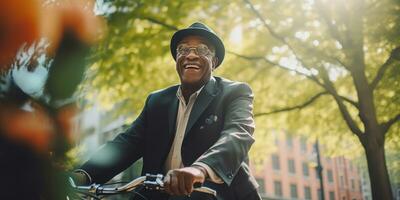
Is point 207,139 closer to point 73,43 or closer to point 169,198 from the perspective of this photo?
point 169,198

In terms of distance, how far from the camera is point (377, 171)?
8.01 metres

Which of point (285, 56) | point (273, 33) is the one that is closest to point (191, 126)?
point (273, 33)

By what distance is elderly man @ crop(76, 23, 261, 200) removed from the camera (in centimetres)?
224

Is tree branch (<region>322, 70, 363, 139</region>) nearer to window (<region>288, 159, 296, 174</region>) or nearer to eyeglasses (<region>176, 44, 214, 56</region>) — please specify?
eyeglasses (<region>176, 44, 214, 56</region>)

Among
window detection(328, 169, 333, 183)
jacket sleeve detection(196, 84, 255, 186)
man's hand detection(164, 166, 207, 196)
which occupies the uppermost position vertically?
window detection(328, 169, 333, 183)

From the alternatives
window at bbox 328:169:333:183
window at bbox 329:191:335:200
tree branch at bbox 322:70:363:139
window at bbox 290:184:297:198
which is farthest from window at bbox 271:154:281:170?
tree branch at bbox 322:70:363:139

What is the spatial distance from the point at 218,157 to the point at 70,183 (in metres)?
0.90

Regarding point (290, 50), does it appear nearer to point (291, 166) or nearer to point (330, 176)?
point (291, 166)

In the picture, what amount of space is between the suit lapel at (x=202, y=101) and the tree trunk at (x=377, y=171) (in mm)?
6296

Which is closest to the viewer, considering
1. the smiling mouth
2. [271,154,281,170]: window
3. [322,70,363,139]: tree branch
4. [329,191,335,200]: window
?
the smiling mouth

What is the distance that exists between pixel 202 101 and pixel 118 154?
0.54 metres

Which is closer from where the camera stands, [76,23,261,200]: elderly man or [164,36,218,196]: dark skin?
[76,23,261,200]: elderly man

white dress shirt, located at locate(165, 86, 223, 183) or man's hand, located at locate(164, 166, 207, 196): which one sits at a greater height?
white dress shirt, located at locate(165, 86, 223, 183)

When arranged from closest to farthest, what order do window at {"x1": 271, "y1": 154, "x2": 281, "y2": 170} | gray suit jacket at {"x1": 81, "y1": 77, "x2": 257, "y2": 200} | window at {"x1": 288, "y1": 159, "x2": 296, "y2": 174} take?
gray suit jacket at {"x1": 81, "y1": 77, "x2": 257, "y2": 200}
window at {"x1": 271, "y1": 154, "x2": 281, "y2": 170}
window at {"x1": 288, "y1": 159, "x2": 296, "y2": 174}
